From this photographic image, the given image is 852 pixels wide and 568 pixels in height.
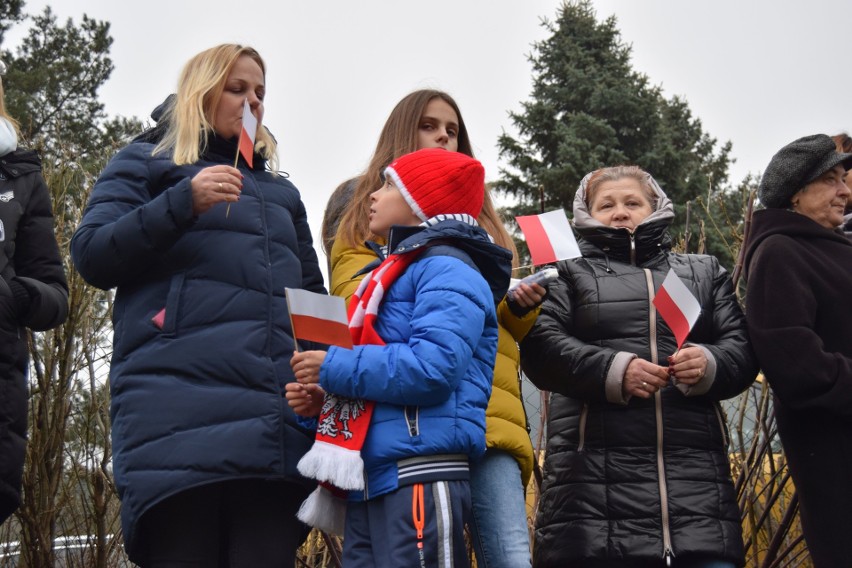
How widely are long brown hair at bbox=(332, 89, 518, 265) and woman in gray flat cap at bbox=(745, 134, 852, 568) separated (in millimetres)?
850

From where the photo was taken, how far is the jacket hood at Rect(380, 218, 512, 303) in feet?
8.80

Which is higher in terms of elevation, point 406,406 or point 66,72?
point 66,72

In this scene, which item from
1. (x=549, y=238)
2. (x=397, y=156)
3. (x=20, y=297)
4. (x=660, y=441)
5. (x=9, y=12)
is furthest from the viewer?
(x=9, y=12)

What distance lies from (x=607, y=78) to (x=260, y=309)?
2108 centimetres

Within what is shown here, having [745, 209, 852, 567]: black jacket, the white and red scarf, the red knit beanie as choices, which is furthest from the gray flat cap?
the white and red scarf

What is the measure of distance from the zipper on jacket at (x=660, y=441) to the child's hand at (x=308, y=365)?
117 cm

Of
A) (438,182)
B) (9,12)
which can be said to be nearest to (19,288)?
(438,182)

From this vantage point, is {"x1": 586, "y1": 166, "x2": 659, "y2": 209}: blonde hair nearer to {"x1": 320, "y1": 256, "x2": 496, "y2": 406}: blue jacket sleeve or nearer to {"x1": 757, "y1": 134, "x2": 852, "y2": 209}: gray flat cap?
{"x1": 757, "y1": 134, "x2": 852, "y2": 209}: gray flat cap

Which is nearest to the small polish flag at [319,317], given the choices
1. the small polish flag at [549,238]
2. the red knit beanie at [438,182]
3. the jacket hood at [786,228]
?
the red knit beanie at [438,182]

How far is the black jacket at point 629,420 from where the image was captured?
2988 millimetres

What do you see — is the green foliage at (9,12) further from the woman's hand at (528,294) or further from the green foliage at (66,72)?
the woman's hand at (528,294)

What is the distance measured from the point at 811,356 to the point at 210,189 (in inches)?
72.6

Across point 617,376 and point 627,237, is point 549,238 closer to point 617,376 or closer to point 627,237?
point 627,237

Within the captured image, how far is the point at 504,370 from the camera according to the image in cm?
303
